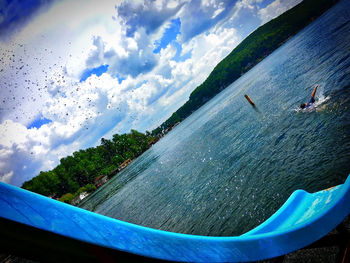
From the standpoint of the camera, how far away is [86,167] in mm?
112188

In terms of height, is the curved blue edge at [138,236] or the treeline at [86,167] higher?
the treeline at [86,167]

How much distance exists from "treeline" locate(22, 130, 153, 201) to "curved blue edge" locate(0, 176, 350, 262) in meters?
96.4

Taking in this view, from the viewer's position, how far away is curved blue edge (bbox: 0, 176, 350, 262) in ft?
4.17

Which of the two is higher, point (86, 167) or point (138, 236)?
point (86, 167)

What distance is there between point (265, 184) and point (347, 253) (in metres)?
11.0

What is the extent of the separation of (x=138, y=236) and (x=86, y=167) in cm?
12305

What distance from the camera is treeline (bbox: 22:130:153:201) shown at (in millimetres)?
95625

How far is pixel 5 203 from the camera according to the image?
121 cm

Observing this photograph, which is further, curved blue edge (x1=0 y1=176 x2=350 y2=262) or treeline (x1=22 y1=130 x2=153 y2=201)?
treeline (x1=22 y1=130 x2=153 y2=201)

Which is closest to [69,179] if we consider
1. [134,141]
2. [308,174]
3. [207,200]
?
[134,141]

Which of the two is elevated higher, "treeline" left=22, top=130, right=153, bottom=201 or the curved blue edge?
"treeline" left=22, top=130, right=153, bottom=201

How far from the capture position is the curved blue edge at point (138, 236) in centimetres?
127

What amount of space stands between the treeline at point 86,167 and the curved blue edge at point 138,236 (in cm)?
9637

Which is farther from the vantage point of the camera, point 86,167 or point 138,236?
point 86,167
